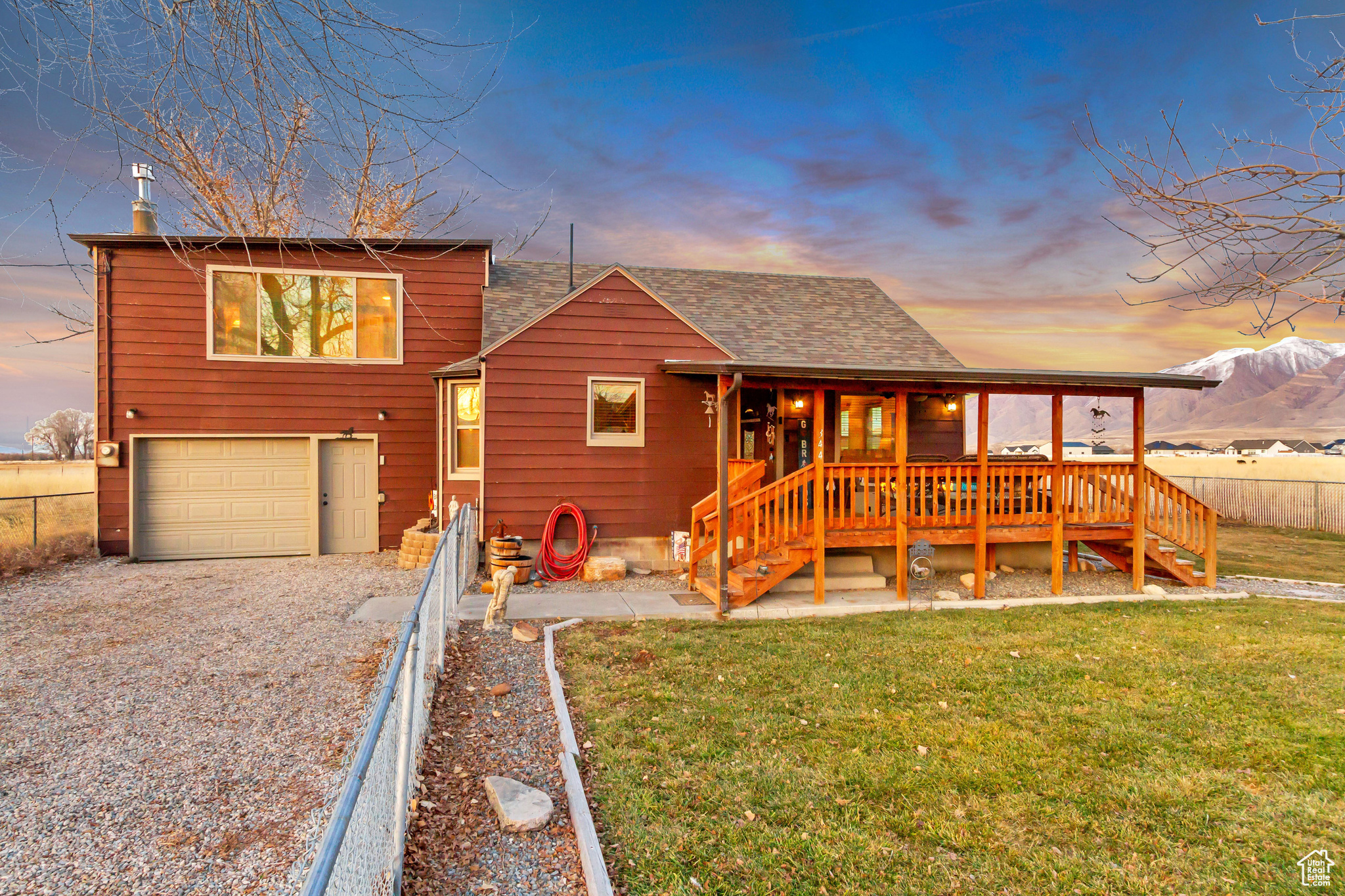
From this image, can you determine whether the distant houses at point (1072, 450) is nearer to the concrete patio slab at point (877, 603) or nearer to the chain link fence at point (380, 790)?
the concrete patio slab at point (877, 603)

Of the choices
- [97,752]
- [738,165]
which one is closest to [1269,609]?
[738,165]

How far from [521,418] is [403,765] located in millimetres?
7529

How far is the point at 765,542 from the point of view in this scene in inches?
355

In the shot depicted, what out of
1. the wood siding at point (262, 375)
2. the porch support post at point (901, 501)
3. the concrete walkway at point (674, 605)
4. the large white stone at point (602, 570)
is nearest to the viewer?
the concrete walkway at point (674, 605)

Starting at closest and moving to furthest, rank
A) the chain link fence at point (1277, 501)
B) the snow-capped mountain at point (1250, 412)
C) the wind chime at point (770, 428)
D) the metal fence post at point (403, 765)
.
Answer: the metal fence post at point (403, 765)
the wind chime at point (770, 428)
the chain link fence at point (1277, 501)
the snow-capped mountain at point (1250, 412)

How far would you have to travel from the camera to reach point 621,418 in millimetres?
10664

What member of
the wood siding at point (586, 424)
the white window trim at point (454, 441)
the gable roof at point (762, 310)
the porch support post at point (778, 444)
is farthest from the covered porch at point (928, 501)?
the white window trim at point (454, 441)

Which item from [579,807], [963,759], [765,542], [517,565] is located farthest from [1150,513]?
[579,807]

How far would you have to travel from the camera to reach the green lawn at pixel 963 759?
10.1 ft

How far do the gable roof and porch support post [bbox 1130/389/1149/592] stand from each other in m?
3.11

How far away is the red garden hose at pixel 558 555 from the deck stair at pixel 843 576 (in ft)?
10.4

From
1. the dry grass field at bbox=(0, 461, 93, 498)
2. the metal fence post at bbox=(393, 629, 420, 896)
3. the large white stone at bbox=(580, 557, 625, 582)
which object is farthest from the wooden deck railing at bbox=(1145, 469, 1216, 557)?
the dry grass field at bbox=(0, 461, 93, 498)

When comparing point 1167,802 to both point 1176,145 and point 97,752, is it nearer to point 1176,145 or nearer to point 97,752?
point 1176,145

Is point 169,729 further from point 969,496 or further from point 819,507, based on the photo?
point 969,496
